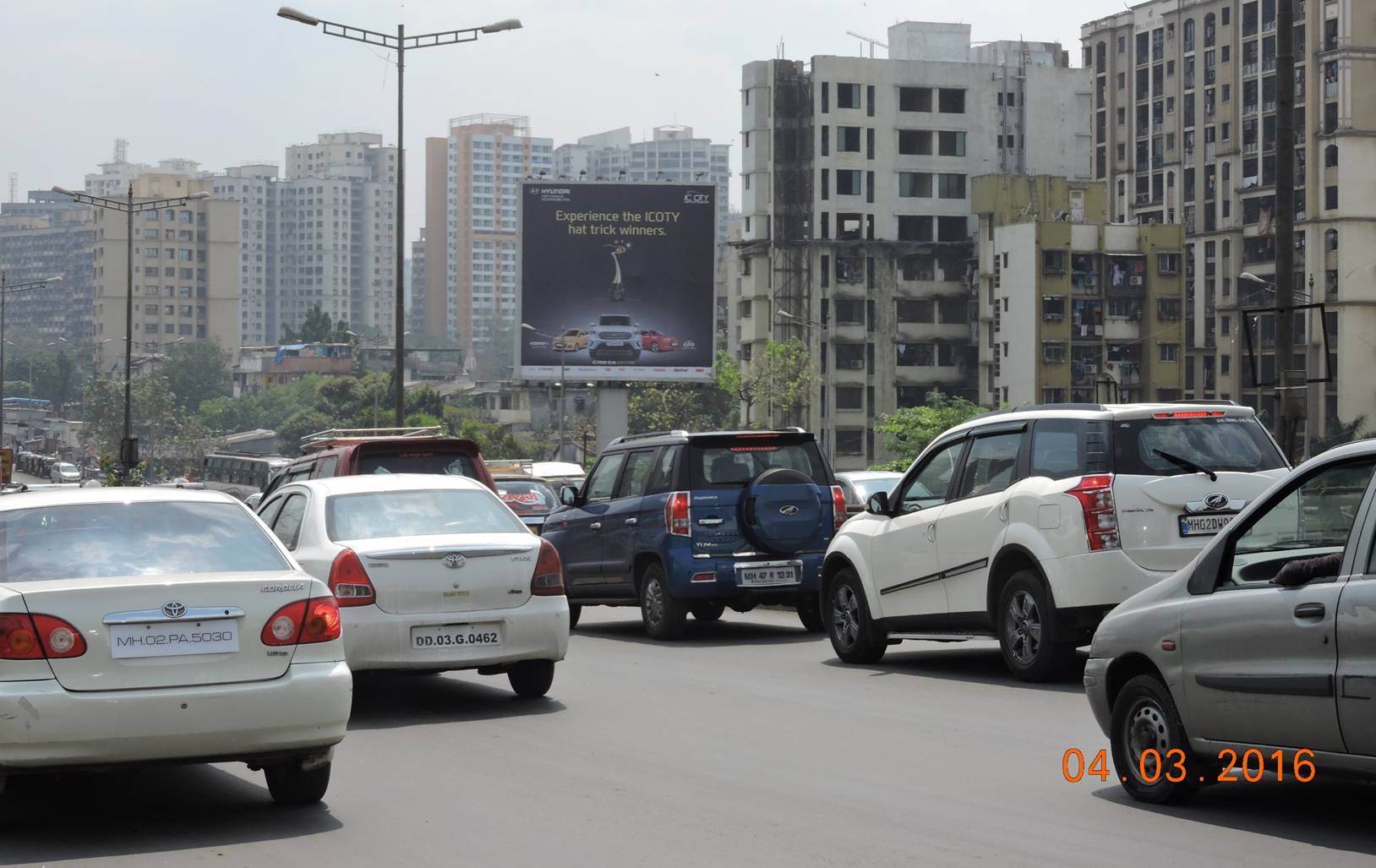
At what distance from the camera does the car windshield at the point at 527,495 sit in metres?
A: 25.2

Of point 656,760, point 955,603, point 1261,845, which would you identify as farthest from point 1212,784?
point 955,603

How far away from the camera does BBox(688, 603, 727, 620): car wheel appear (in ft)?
58.4

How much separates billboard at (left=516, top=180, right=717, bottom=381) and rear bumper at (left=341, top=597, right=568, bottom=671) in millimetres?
57908

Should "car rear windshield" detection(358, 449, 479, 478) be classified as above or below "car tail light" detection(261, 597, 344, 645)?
above

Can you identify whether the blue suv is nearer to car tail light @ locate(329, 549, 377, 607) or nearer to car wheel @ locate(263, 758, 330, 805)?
car tail light @ locate(329, 549, 377, 607)

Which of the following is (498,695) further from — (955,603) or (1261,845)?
(1261,845)

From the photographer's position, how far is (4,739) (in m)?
6.99

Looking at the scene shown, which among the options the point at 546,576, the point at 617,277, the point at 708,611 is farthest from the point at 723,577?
the point at 617,277

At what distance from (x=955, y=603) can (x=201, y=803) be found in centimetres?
626

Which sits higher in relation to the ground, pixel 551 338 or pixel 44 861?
pixel 551 338

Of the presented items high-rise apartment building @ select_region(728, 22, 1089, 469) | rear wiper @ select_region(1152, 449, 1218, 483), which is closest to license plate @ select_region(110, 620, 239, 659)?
rear wiper @ select_region(1152, 449, 1218, 483)

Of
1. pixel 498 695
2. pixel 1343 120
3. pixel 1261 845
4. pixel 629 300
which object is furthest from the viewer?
pixel 1343 120

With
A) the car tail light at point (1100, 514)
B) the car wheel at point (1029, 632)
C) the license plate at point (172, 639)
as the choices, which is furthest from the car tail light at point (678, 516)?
the license plate at point (172, 639)
